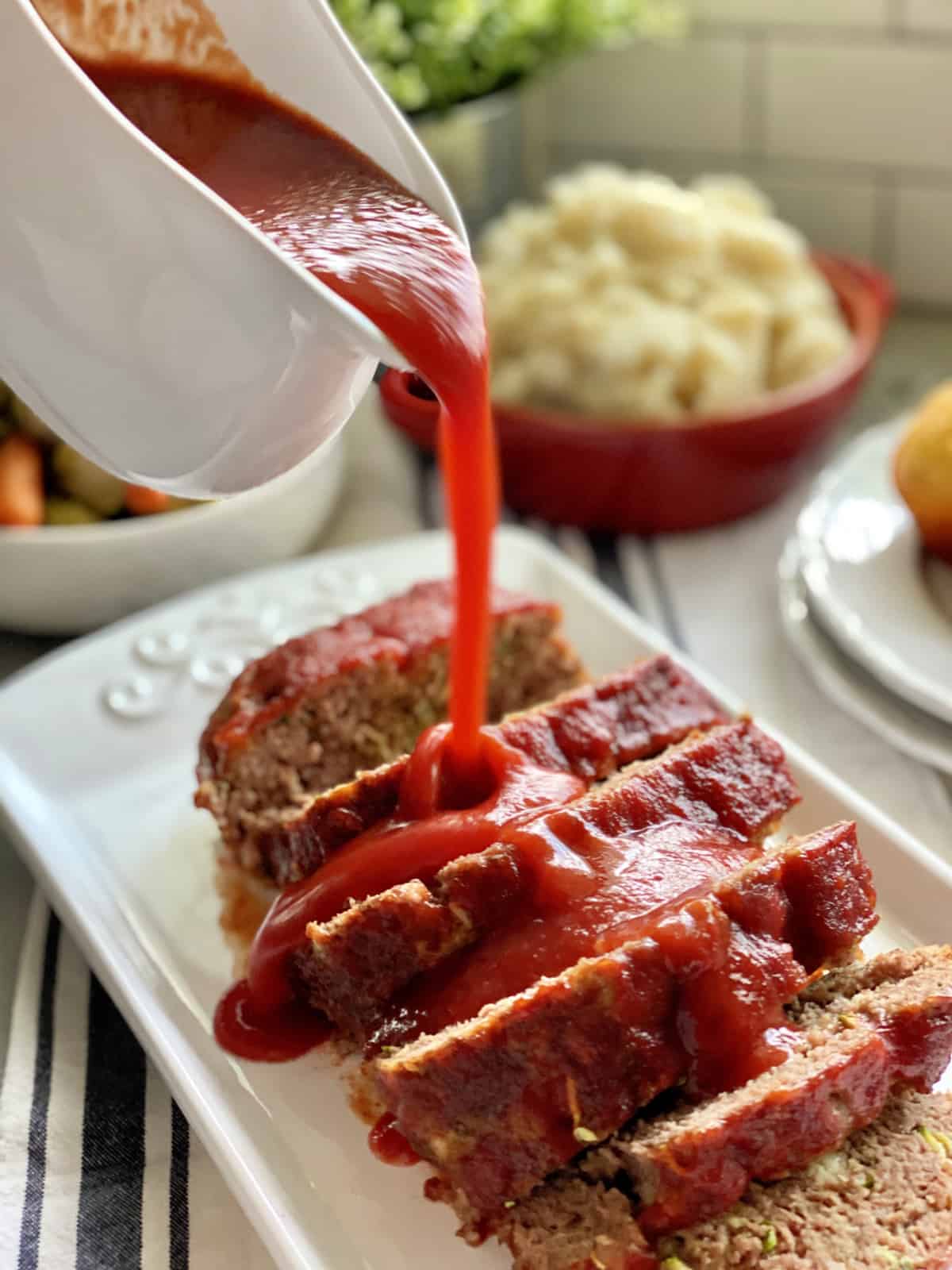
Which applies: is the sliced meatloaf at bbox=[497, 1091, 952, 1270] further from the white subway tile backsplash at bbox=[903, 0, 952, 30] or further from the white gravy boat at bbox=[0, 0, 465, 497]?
the white subway tile backsplash at bbox=[903, 0, 952, 30]

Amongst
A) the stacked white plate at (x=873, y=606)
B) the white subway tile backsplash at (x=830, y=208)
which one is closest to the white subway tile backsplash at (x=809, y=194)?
the white subway tile backsplash at (x=830, y=208)

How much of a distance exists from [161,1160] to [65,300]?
1537 mm

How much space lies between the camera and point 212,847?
10.5 feet

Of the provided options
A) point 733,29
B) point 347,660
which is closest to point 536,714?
point 347,660

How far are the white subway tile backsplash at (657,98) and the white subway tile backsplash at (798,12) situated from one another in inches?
3.7

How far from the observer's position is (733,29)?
5.43 m

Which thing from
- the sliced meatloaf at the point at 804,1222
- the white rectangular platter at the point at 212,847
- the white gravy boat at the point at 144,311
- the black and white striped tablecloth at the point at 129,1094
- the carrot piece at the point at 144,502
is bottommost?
the black and white striped tablecloth at the point at 129,1094

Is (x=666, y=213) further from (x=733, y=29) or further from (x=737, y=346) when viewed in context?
(x=733, y=29)

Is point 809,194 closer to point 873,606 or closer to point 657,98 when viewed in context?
point 657,98

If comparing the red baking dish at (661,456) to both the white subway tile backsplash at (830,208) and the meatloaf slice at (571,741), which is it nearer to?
the meatloaf slice at (571,741)

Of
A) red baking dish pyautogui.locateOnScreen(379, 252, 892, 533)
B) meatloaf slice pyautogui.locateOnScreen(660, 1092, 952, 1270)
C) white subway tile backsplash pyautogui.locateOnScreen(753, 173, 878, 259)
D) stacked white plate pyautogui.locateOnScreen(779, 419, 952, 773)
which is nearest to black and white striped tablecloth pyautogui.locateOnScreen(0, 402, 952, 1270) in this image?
stacked white plate pyautogui.locateOnScreen(779, 419, 952, 773)

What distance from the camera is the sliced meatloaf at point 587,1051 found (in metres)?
2.27

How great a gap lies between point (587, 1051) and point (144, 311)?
1319 millimetres

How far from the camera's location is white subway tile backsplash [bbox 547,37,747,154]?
554 cm
